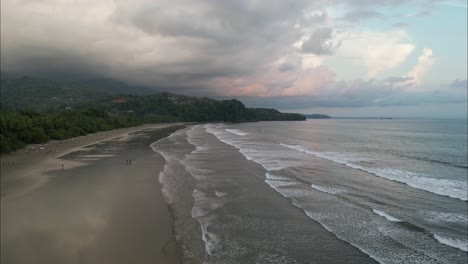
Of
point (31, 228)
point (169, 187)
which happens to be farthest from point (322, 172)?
point (31, 228)

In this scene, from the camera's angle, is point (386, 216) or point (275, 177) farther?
point (275, 177)

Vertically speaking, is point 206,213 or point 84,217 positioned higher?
point 84,217

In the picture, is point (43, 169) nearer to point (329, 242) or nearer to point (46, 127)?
point (329, 242)

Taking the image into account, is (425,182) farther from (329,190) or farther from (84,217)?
(84,217)

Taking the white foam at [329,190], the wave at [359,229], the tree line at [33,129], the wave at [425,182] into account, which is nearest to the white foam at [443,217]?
the wave at [359,229]

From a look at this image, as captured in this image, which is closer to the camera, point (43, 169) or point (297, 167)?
point (43, 169)

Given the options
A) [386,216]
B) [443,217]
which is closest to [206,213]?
[386,216]

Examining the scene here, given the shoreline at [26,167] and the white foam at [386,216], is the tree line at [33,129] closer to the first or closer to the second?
the shoreline at [26,167]
